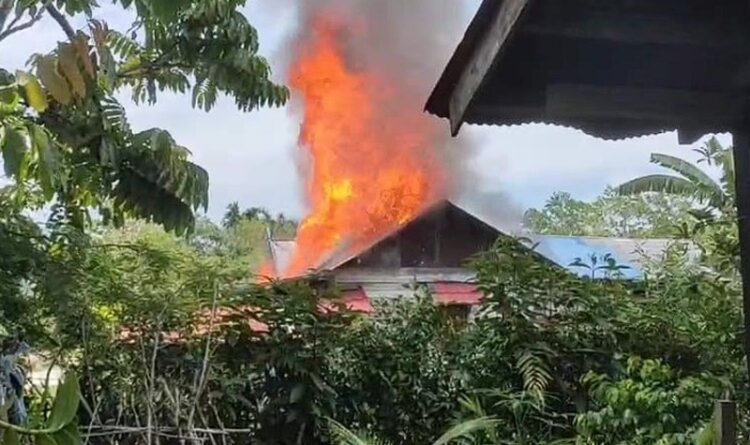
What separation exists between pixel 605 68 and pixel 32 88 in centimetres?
152

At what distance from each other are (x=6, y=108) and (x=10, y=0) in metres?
1.32

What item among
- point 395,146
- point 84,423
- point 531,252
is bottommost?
point 84,423

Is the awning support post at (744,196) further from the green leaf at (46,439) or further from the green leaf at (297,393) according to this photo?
the green leaf at (297,393)

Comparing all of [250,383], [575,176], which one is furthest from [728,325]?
[575,176]

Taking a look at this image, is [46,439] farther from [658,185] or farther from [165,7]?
[658,185]

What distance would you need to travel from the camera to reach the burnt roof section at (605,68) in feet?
6.53

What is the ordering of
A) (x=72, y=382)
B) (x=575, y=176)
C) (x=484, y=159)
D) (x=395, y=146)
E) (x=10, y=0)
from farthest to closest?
1. (x=575, y=176)
2. (x=484, y=159)
3. (x=395, y=146)
4. (x=10, y=0)
5. (x=72, y=382)

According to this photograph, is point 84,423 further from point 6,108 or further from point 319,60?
point 319,60

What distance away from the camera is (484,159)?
1432cm

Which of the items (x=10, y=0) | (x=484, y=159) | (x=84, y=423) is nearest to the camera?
(x=10, y=0)

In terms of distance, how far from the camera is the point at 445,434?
4422 millimetres

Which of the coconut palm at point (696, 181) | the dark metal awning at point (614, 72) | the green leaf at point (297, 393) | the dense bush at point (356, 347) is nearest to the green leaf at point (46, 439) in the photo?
the dark metal awning at point (614, 72)

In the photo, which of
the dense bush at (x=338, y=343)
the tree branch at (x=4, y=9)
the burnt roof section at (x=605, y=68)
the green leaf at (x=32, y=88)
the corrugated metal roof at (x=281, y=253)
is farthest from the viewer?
the corrugated metal roof at (x=281, y=253)

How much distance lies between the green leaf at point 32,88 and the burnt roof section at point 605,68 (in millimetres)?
966
